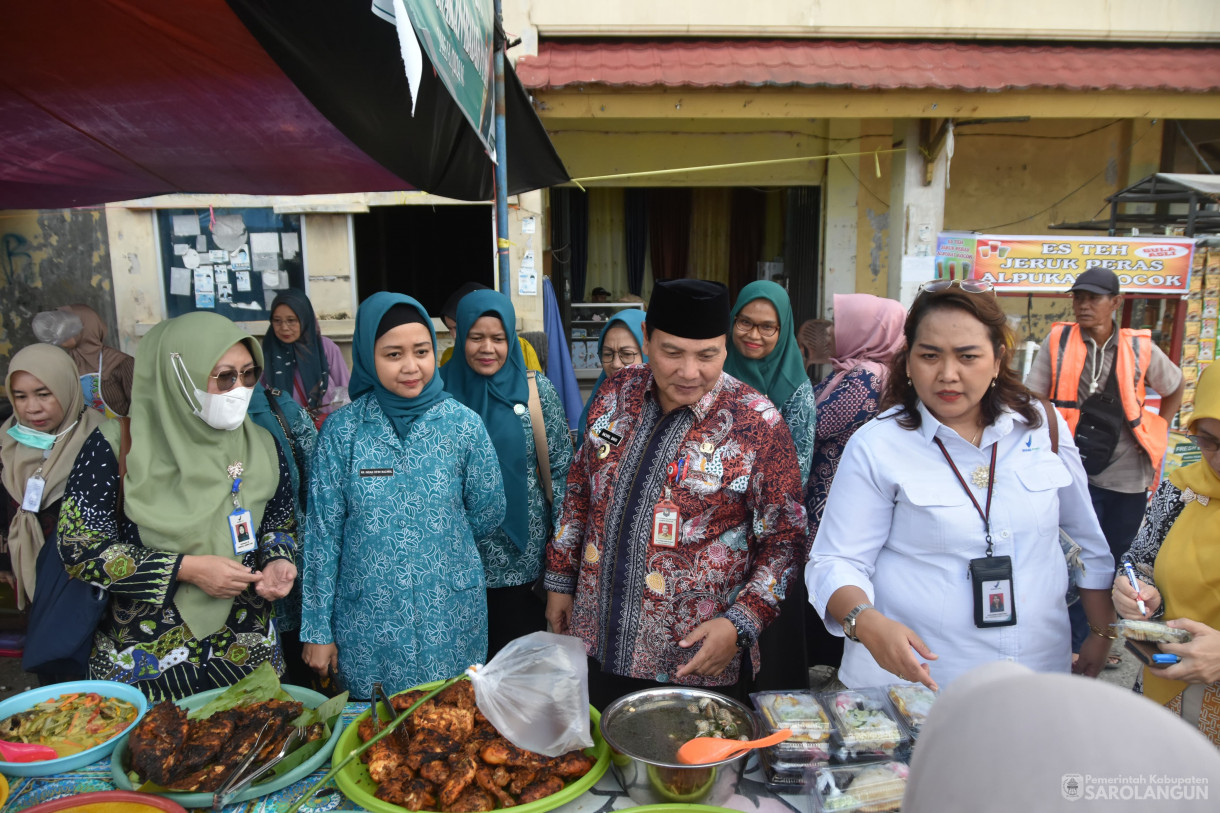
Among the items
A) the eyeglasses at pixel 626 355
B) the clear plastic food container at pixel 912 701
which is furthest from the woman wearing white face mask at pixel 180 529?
the eyeglasses at pixel 626 355

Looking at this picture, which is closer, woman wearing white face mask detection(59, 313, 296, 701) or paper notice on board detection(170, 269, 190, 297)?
woman wearing white face mask detection(59, 313, 296, 701)

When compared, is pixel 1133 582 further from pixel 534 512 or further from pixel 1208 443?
pixel 534 512

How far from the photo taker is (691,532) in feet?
6.10

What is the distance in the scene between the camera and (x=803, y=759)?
1348mm

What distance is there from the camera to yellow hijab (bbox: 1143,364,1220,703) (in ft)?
5.38

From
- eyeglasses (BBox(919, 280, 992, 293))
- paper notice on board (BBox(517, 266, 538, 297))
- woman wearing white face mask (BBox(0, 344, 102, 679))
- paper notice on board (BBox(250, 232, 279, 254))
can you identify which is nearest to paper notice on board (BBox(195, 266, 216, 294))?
paper notice on board (BBox(250, 232, 279, 254))

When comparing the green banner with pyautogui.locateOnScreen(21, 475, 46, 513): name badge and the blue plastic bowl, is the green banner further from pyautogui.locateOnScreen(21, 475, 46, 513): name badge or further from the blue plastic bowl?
pyautogui.locateOnScreen(21, 475, 46, 513): name badge

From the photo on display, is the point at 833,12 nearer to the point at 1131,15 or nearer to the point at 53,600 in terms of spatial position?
the point at 1131,15

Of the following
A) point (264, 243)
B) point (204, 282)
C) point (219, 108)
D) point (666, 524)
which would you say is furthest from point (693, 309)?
point (204, 282)

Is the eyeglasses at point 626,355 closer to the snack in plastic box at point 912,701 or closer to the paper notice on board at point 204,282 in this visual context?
the snack in plastic box at point 912,701

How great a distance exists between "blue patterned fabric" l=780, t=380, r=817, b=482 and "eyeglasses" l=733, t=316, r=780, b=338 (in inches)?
10.5

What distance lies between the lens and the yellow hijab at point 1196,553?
164 centimetres

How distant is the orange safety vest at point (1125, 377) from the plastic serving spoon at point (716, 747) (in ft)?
11.7

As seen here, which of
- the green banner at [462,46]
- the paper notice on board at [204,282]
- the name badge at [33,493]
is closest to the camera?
the green banner at [462,46]
